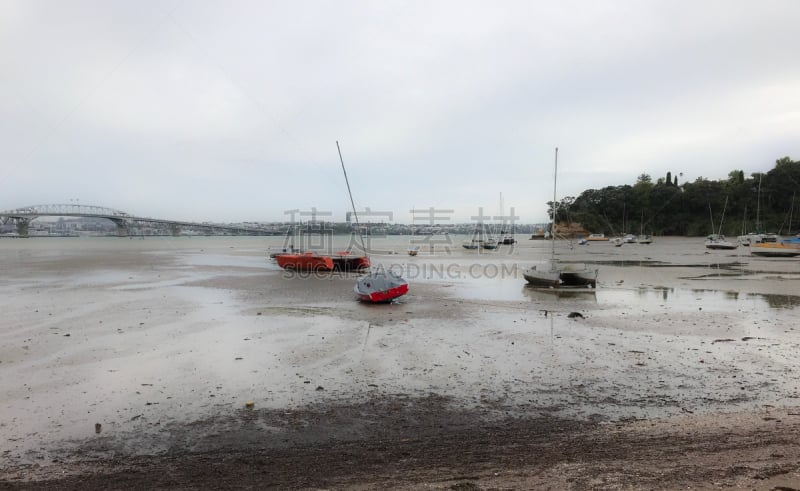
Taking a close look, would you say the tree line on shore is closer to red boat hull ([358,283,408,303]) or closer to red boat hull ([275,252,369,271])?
red boat hull ([275,252,369,271])

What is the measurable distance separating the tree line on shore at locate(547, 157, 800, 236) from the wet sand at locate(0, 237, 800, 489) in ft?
307

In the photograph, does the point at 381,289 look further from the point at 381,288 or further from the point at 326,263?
the point at 326,263

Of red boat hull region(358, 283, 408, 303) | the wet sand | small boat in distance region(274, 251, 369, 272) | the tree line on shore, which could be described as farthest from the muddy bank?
the tree line on shore

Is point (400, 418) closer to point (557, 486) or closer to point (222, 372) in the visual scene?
point (557, 486)

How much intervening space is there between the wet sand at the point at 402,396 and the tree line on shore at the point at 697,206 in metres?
93.6

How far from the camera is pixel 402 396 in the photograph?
8.33 m

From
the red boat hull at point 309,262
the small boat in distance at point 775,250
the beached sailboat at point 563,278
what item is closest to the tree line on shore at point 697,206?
the small boat in distance at point 775,250

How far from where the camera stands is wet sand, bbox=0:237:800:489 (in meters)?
5.33

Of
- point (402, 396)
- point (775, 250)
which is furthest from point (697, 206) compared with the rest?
A: point (402, 396)

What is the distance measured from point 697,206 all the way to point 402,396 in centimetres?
12295

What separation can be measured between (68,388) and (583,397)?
9.46 m

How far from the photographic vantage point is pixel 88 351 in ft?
38.2

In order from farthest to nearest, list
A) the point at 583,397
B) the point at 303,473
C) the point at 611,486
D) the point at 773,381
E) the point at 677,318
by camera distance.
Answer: the point at 677,318 → the point at 773,381 → the point at 583,397 → the point at 303,473 → the point at 611,486

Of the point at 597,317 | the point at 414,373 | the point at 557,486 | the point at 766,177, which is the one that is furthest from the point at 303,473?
the point at 766,177
